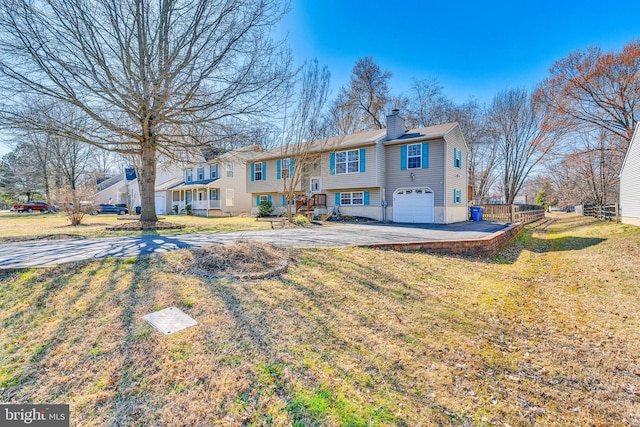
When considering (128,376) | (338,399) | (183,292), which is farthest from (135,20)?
(338,399)

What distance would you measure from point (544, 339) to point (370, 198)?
48.9 ft

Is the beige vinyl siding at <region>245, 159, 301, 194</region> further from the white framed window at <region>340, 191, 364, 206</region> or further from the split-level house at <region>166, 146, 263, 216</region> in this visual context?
the white framed window at <region>340, 191, 364, 206</region>

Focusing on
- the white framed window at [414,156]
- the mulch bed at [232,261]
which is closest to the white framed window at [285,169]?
the white framed window at [414,156]

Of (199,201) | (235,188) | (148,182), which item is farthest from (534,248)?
(199,201)

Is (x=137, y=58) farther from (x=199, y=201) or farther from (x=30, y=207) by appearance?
(x=30, y=207)

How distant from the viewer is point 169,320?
11.5 ft

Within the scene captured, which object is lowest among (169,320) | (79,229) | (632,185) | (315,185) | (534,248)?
(534,248)

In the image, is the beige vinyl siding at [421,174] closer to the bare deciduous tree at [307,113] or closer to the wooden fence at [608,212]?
the bare deciduous tree at [307,113]

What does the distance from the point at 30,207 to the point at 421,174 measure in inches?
1633

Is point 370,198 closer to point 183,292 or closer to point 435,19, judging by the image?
point 435,19

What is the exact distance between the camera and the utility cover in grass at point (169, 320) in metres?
3.32

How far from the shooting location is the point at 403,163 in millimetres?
17906

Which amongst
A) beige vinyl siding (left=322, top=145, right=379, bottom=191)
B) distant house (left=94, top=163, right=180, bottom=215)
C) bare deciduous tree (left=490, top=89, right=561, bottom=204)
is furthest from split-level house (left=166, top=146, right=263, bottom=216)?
bare deciduous tree (left=490, top=89, right=561, bottom=204)

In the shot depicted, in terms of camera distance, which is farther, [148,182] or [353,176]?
[353,176]
